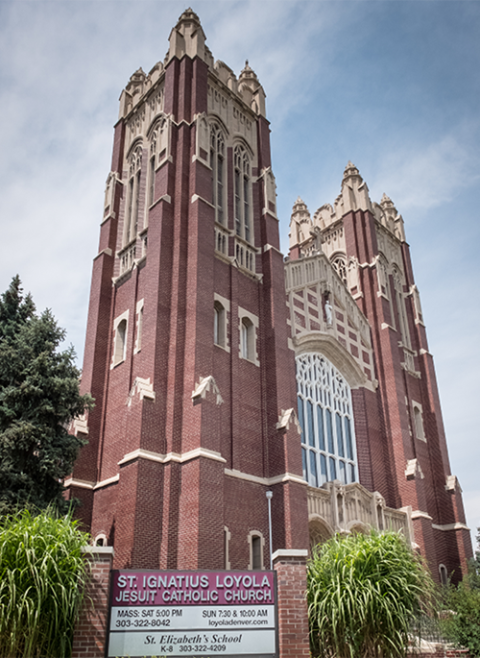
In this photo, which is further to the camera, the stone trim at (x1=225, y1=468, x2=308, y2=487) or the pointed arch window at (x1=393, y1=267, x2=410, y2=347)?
the pointed arch window at (x1=393, y1=267, x2=410, y2=347)

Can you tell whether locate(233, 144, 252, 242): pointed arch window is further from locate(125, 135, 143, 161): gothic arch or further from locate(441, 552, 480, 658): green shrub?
locate(441, 552, 480, 658): green shrub

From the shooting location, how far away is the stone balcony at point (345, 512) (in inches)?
928

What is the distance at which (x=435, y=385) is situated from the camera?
119 feet

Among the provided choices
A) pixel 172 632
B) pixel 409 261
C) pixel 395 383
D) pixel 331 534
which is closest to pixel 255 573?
pixel 172 632

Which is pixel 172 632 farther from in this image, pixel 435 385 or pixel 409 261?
pixel 409 261

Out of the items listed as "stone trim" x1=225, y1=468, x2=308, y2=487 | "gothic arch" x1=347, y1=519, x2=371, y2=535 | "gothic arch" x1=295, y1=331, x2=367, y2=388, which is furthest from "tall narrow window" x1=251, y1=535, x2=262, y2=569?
"gothic arch" x1=295, y1=331, x2=367, y2=388

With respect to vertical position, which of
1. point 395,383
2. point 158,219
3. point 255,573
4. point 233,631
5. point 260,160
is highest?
point 260,160

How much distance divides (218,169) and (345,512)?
53.0 ft

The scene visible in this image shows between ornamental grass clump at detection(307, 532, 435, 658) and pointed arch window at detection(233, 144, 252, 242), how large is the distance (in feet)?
55.6

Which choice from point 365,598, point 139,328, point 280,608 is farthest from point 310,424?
point 280,608

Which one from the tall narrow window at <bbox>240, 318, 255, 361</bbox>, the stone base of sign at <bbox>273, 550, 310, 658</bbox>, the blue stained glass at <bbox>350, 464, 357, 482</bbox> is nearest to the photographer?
the stone base of sign at <bbox>273, 550, 310, 658</bbox>

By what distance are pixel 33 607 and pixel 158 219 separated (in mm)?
17119

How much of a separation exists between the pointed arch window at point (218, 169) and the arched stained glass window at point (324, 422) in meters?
7.65

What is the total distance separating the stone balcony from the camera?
2358 centimetres
